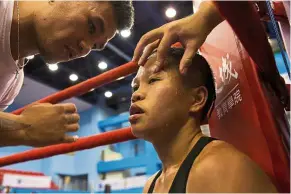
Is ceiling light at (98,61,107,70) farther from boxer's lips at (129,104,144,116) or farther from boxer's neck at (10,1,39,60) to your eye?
boxer's lips at (129,104,144,116)

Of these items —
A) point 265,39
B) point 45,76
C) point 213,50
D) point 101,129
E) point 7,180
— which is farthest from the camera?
point 101,129

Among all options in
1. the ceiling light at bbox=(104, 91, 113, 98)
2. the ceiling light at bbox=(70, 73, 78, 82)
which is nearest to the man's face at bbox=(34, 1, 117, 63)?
the ceiling light at bbox=(70, 73, 78, 82)

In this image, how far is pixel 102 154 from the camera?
8453 millimetres

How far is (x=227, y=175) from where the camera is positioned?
0.86m

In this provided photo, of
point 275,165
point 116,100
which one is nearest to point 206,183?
point 275,165

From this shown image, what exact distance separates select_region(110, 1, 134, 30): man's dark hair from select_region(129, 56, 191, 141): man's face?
1.51ft

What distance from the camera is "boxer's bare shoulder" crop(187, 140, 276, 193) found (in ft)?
2.80

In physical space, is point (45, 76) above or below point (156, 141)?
above

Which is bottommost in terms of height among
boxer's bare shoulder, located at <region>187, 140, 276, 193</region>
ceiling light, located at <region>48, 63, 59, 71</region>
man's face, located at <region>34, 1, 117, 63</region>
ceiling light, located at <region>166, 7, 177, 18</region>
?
boxer's bare shoulder, located at <region>187, 140, 276, 193</region>

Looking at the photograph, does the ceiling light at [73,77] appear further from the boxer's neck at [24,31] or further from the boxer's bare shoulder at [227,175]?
the boxer's bare shoulder at [227,175]

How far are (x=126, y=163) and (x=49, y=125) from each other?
19.5 ft

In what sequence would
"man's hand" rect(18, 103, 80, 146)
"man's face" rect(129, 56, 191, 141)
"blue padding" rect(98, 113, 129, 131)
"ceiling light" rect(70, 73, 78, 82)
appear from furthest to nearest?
"ceiling light" rect(70, 73, 78, 82) → "blue padding" rect(98, 113, 129, 131) → "man's hand" rect(18, 103, 80, 146) → "man's face" rect(129, 56, 191, 141)

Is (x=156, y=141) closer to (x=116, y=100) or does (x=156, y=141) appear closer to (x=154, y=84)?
(x=154, y=84)

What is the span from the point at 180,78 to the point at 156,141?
22 cm
